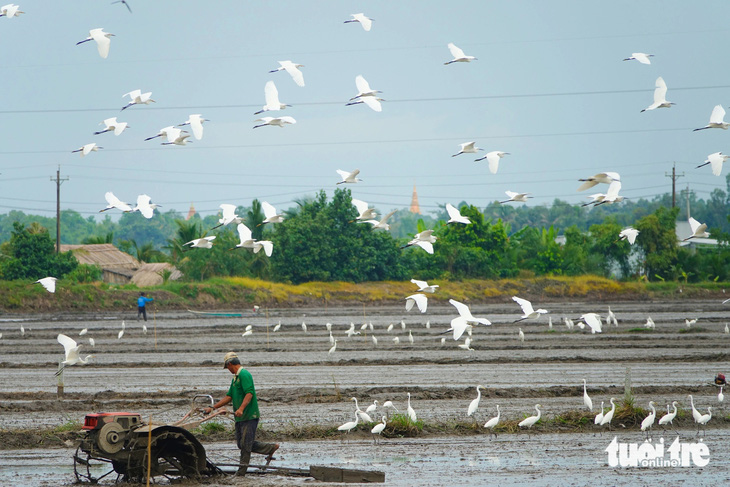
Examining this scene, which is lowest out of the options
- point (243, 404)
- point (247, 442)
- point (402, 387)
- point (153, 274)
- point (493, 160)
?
point (402, 387)

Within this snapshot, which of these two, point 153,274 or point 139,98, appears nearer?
point 139,98

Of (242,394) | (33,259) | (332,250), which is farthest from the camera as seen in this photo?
(332,250)

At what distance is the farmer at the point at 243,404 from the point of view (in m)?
10.5

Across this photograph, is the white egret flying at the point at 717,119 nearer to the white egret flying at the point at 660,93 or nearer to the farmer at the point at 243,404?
the white egret flying at the point at 660,93

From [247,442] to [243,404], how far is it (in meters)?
0.66

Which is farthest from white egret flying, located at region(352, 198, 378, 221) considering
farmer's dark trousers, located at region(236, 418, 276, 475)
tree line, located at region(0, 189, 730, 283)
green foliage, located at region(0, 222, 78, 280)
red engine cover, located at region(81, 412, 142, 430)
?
green foliage, located at region(0, 222, 78, 280)

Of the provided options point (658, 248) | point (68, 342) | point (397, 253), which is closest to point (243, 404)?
point (68, 342)

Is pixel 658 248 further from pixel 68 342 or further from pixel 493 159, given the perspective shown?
pixel 68 342

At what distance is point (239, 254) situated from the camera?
5794 centimetres

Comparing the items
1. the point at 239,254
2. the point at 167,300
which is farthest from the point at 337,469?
the point at 239,254

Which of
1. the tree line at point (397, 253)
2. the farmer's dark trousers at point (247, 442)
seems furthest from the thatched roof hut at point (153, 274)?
the farmer's dark trousers at point (247, 442)

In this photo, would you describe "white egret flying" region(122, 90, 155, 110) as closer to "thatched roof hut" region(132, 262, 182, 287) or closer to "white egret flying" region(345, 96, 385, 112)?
"white egret flying" region(345, 96, 385, 112)

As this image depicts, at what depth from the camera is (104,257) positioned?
209 ft

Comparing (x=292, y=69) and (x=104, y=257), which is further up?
(x=292, y=69)
